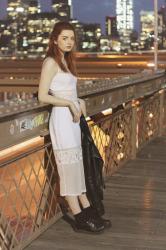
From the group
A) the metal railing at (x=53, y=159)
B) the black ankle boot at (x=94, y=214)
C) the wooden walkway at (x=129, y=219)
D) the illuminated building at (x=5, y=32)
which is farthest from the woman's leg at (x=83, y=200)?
the illuminated building at (x=5, y=32)

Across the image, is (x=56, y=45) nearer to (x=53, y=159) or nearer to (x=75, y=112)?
(x=75, y=112)

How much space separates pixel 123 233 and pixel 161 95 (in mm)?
4988

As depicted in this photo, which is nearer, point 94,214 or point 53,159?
point 94,214

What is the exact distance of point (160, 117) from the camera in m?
8.90

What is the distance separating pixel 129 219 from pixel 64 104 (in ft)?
4.06

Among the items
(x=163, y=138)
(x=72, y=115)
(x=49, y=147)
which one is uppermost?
(x=72, y=115)

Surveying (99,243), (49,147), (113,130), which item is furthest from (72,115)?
(113,130)

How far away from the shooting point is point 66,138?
392cm

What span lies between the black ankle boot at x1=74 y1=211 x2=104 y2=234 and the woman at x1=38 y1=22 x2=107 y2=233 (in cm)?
16

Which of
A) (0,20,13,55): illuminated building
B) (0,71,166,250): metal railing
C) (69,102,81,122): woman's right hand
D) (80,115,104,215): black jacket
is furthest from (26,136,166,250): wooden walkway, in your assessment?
(0,20,13,55): illuminated building

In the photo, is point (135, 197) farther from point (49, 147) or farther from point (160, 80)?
point (160, 80)

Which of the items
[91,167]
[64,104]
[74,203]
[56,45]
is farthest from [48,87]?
[74,203]

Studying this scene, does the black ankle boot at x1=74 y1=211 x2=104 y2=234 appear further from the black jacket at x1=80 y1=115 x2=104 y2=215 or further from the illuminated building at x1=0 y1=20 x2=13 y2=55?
the illuminated building at x1=0 y1=20 x2=13 y2=55

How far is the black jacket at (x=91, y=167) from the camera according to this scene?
13.6ft
